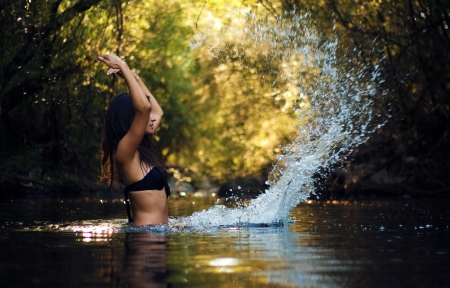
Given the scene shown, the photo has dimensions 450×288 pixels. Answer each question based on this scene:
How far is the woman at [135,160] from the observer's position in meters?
7.23

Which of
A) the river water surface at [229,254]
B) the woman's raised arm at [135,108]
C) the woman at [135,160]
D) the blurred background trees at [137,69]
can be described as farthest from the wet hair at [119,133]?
the blurred background trees at [137,69]

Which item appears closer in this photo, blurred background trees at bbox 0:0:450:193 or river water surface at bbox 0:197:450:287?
river water surface at bbox 0:197:450:287

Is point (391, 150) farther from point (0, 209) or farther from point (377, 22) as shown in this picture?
point (0, 209)

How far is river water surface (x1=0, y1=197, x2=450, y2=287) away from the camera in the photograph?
4.67 m

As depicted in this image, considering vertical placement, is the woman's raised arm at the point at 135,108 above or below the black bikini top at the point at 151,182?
above

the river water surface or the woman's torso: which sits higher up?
the woman's torso

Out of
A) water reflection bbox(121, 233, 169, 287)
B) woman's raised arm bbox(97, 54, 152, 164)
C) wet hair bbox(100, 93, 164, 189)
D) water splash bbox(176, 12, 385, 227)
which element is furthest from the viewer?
water splash bbox(176, 12, 385, 227)

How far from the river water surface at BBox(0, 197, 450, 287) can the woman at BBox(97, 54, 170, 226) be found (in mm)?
210

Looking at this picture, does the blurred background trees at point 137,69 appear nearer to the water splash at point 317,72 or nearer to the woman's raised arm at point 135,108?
the water splash at point 317,72

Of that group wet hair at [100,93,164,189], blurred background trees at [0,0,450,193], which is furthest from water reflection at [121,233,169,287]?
blurred background trees at [0,0,450,193]

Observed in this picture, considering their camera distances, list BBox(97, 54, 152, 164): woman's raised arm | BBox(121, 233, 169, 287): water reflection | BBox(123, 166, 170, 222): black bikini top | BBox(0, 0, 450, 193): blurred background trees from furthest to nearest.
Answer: BBox(0, 0, 450, 193): blurred background trees, BBox(123, 166, 170, 222): black bikini top, BBox(97, 54, 152, 164): woman's raised arm, BBox(121, 233, 169, 287): water reflection

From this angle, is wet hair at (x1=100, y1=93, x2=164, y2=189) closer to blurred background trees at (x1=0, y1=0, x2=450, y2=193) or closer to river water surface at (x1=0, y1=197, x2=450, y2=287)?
river water surface at (x1=0, y1=197, x2=450, y2=287)

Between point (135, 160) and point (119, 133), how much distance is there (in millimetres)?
267

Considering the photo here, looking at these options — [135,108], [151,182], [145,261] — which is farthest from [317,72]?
[145,261]
